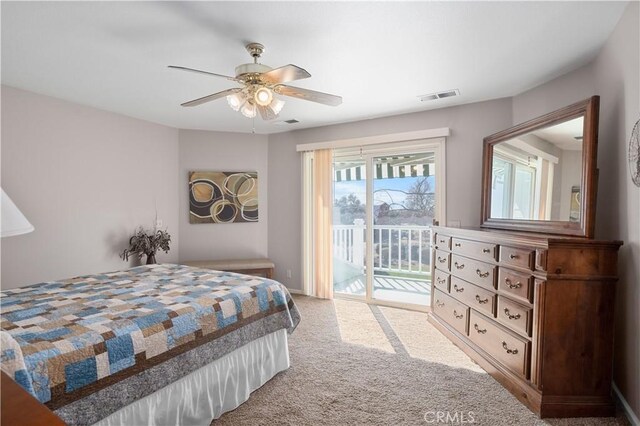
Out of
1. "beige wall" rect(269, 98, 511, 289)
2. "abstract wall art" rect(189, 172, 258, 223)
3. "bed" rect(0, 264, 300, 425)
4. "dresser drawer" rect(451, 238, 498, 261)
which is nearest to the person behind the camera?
"bed" rect(0, 264, 300, 425)

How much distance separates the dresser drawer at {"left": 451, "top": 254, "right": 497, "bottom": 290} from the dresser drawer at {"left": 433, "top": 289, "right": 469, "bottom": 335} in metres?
0.28

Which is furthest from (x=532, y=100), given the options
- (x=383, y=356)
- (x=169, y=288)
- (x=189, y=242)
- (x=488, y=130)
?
(x=189, y=242)

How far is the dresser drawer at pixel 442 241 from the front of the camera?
3104 mm

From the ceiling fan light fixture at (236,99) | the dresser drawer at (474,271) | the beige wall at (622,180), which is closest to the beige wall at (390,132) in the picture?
the dresser drawer at (474,271)

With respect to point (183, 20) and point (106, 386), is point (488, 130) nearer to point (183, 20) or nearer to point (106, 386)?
point (183, 20)

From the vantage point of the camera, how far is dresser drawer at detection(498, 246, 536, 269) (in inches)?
80.7

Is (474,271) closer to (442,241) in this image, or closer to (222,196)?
(442,241)

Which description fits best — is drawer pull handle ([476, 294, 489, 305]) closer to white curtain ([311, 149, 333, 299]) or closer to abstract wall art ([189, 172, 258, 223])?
white curtain ([311, 149, 333, 299])

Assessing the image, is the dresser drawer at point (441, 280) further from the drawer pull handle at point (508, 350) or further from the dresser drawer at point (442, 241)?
the drawer pull handle at point (508, 350)

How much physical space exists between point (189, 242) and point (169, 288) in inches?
102

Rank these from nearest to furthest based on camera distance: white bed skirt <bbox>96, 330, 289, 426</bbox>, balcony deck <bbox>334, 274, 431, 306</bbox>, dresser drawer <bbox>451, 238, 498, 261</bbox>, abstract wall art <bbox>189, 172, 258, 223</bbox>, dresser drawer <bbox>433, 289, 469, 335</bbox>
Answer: white bed skirt <bbox>96, 330, 289, 426</bbox>
dresser drawer <bbox>451, 238, 498, 261</bbox>
dresser drawer <bbox>433, 289, 469, 335</bbox>
balcony deck <bbox>334, 274, 431, 306</bbox>
abstract wall art <bbox>189, 172, 258, 223</bbox>

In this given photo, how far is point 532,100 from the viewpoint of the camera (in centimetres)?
309

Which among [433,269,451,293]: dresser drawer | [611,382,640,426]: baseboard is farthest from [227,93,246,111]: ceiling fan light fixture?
[611,382,640,426]: baseboard

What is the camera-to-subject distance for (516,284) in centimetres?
216
